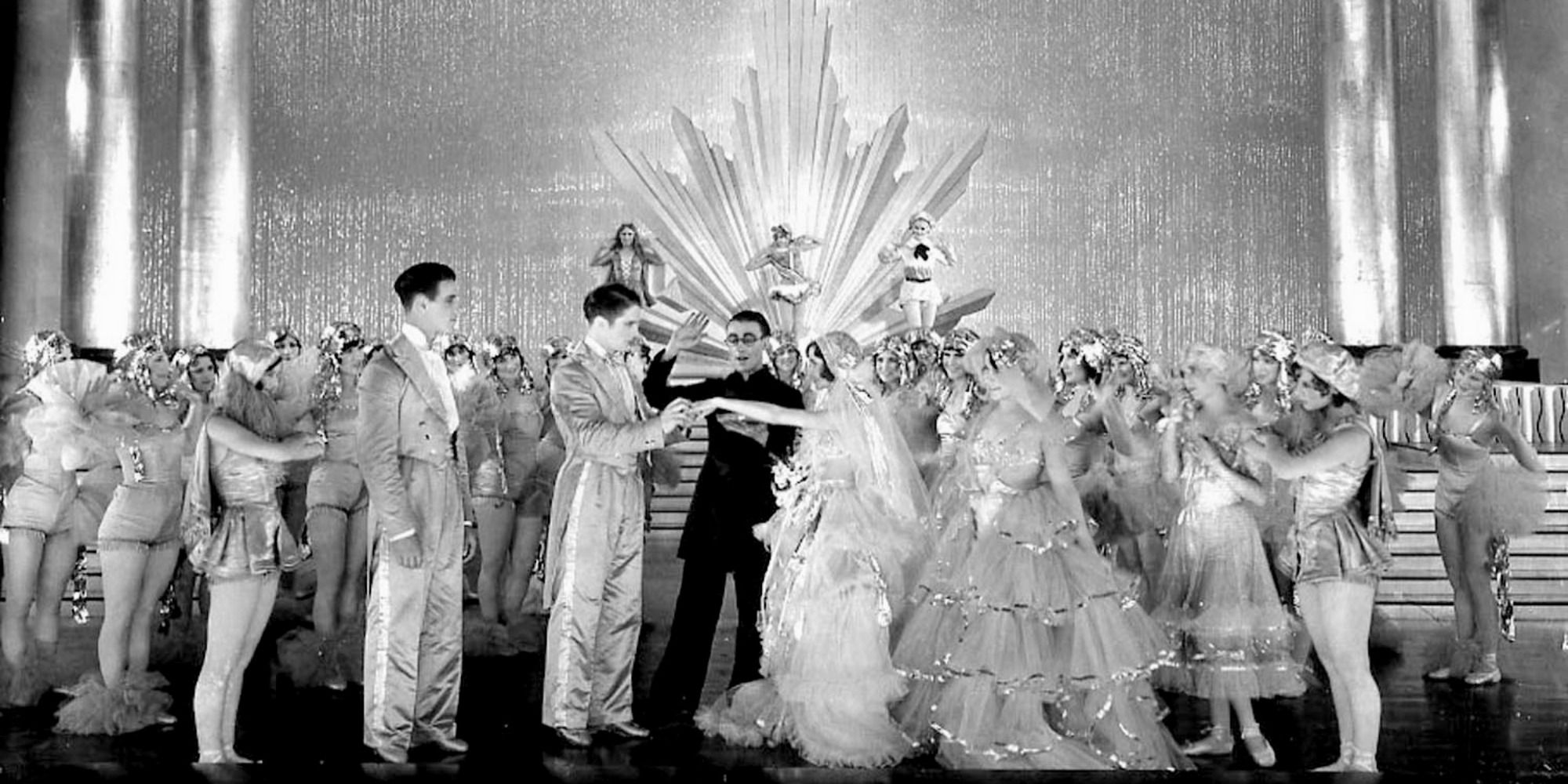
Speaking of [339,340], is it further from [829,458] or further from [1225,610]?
[1225,610]

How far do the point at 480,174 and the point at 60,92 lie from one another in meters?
3.89

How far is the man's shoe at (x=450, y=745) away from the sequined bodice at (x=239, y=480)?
945mm

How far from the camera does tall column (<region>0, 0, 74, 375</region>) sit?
13.9 m

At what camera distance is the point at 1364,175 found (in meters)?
12.9

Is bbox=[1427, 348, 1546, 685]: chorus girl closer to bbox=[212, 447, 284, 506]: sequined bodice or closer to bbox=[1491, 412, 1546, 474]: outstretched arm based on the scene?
bbox=[1491, 412, 1546, 474]: outstretched arm

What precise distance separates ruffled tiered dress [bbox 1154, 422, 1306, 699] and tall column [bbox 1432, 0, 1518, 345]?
8.50 metres

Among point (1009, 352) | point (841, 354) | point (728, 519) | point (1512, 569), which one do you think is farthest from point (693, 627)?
point (1512, 569)

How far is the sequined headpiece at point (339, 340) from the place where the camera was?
24.5 feet

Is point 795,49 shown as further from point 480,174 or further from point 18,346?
point 18,346

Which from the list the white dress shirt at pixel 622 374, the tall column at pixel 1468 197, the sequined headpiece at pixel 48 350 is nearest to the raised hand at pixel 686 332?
the white dress shirt at pixel 622 374

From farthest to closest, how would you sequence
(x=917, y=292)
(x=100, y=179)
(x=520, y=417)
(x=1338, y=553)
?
(x=917, y=292) < (x=100, y=179) < (x=520, y=417) < (x=1338, y=553)

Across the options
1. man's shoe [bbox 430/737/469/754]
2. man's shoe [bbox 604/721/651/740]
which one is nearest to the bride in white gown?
man's shoe [bbox 604/721/651/740]

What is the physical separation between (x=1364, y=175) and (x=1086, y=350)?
7.44 m

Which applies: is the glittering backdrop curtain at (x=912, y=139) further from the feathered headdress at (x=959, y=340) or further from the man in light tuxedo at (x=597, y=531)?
the man in light tuxedo at (x=597, y=531)
